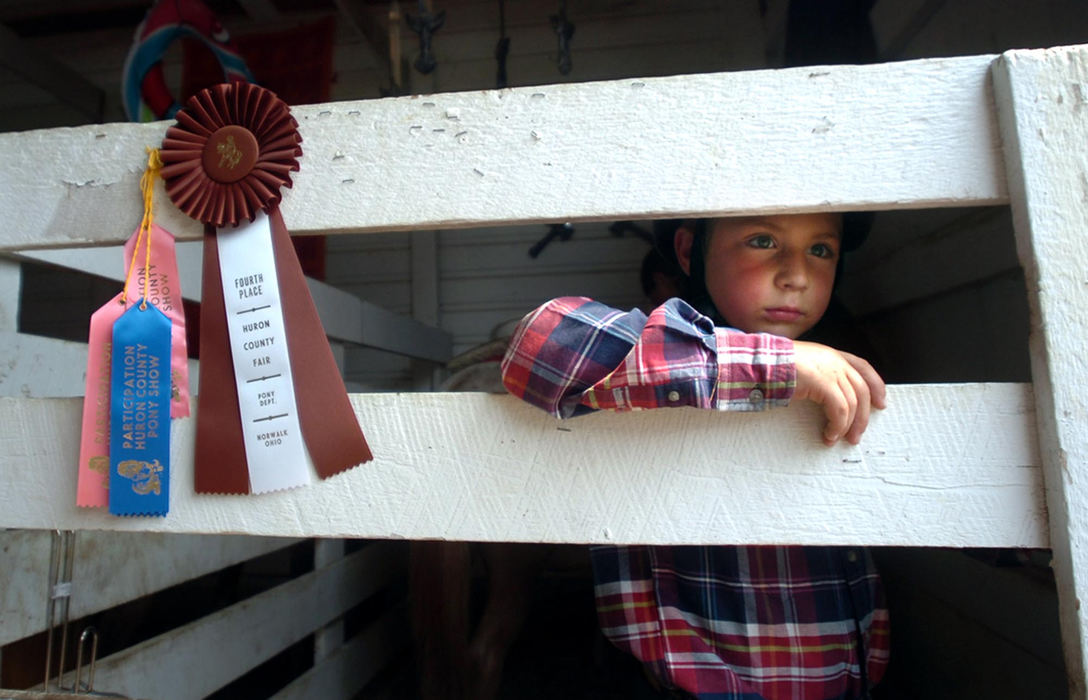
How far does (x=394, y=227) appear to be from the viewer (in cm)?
58

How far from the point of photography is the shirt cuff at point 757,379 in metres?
0.52

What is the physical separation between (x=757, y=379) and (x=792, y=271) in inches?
13.8

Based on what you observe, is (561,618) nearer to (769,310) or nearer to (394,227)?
(769,310)

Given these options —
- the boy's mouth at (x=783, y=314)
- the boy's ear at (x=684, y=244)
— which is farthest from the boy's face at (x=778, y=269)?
the boy's ear at (x=684, y=244)

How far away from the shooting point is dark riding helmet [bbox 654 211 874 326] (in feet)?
3.14

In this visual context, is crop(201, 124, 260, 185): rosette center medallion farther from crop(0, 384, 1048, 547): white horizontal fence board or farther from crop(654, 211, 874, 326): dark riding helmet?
crop(654, 211, 874, 326): dark riding helmet

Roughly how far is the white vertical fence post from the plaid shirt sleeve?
0.19m

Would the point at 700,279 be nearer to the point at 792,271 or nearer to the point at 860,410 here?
the point at 792,271

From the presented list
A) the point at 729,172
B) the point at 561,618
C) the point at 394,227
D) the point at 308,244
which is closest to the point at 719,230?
the point at 729,172

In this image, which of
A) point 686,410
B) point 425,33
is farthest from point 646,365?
point 425,33

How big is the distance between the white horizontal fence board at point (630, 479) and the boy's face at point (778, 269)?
0.33m

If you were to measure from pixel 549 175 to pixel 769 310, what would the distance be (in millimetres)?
408

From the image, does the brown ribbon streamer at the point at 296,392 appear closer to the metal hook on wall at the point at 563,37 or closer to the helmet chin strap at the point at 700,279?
the helmet chin strap at the point at 700,279

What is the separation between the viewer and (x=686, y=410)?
0.54 metres
